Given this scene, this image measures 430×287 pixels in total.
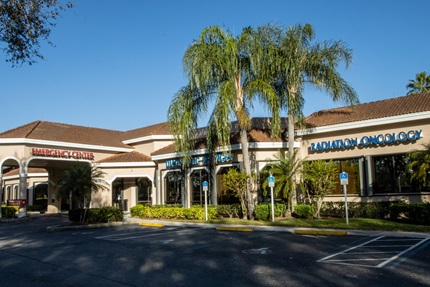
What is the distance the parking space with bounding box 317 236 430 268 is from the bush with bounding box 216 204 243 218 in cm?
936

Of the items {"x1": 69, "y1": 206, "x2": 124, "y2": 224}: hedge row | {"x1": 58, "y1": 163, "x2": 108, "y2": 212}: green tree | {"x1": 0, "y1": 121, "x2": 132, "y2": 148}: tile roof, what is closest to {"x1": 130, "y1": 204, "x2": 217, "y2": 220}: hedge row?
{"x1": 69, "y1": 206, "x2": 124, "y2": 224}: hedge row

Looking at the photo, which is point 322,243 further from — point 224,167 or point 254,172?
point 224,167

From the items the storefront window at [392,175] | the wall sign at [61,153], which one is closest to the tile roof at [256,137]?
the storefront window at [392,175]

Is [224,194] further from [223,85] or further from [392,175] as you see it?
[392,175]

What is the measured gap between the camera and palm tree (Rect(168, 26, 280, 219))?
61.0 feet

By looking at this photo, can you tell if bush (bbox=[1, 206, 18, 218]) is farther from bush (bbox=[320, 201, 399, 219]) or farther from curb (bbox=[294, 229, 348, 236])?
curb (bbox=[294, 229, 348, 236])

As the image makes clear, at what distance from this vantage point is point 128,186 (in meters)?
31.1

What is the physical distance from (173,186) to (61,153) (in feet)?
29.4

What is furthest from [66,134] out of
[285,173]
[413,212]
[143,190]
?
[413,212]

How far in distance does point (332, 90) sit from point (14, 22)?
49.6 feet

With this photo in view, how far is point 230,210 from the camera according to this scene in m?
21.6

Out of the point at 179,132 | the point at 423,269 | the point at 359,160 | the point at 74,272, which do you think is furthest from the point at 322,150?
the point at 74,272

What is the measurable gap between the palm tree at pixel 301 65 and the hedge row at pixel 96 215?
10251 millimetres

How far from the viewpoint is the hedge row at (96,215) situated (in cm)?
2206
